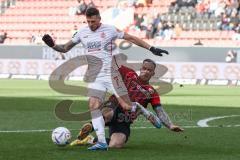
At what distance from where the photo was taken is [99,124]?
1126cm

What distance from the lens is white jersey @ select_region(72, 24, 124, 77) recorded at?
11602 mm

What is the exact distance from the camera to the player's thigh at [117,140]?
38.1 ft

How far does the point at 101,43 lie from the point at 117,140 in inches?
60.4

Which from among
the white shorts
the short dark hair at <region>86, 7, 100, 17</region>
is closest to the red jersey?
the white shorts

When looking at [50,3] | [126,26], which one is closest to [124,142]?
[126,26]

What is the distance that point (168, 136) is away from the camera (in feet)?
44.7

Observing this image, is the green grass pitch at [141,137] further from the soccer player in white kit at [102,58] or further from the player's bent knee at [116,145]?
the soccer player in white kit at [102,58]

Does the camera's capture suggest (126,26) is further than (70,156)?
Yes

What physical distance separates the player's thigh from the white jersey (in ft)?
3.23

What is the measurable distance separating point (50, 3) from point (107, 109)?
1654 inches

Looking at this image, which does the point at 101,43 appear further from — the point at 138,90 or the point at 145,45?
the point at 138,90

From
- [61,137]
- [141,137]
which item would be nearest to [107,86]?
[61,137]

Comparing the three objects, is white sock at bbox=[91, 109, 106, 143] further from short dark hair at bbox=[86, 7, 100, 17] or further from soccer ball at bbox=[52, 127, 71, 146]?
short dark hair at bbox=[86, 7, 100, 17]

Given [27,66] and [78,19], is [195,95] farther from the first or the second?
[78,19]
